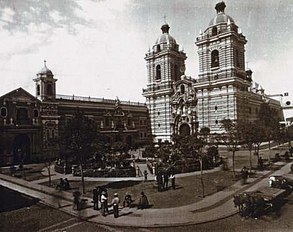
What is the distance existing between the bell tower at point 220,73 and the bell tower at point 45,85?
1323cm

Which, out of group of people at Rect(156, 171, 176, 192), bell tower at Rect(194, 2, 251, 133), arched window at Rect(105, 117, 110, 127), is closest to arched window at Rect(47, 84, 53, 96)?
arched window at Rect(105, 117, 110, 127)

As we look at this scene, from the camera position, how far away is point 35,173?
1655 centimetres

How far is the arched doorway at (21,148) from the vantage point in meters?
20.2

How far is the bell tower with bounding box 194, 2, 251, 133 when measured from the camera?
2427 cm

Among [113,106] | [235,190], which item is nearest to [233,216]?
[235,190]

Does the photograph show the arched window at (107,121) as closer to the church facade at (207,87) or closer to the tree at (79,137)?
the church facade at (207,87)

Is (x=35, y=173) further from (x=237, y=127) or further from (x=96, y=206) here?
(x=237, y=127)

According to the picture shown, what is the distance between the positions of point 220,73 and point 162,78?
25.7ft

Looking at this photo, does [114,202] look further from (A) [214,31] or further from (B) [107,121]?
(A) [214,31]

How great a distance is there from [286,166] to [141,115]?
1951cm

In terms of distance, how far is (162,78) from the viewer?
31.2 m

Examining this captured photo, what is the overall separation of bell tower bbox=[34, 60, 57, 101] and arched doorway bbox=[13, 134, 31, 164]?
133 inches

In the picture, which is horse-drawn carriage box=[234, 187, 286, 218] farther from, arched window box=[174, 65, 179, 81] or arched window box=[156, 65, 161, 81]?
arched window box=[156, 65, 161, 81]

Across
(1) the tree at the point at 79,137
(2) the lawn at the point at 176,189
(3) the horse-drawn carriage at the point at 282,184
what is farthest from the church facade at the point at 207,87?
(1) the tree at the point at 79,137
